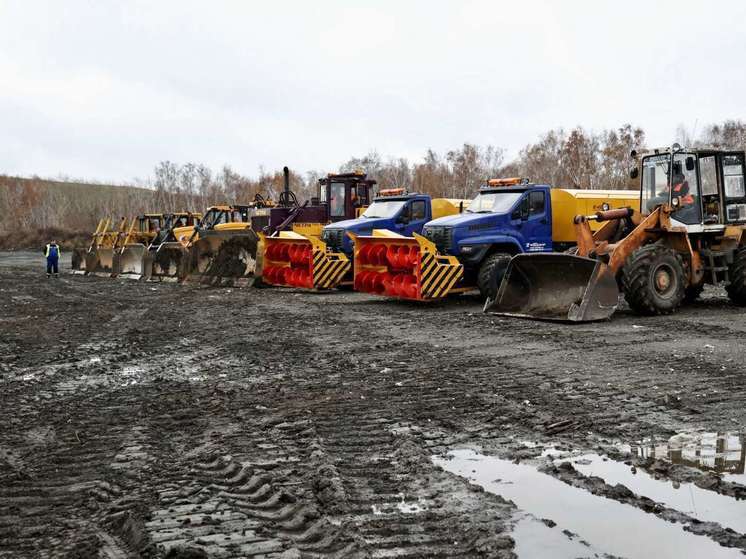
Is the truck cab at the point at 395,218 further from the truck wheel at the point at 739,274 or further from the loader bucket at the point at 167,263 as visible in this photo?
the truck wheel at the point at 739,274

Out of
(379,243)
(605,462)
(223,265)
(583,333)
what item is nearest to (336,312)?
(379,243)

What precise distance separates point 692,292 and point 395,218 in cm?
661

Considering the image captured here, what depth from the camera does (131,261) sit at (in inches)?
1001

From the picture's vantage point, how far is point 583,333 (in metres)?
10.7

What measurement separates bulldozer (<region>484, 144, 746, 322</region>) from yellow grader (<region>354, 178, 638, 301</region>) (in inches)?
56.5

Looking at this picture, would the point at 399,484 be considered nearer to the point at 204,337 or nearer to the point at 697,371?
the point at 697,371

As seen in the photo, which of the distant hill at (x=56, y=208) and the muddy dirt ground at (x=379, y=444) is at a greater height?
the distant hill at (x=56, y=208)

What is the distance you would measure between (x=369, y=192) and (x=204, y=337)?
36.5 ft

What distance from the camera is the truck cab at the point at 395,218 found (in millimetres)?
17875

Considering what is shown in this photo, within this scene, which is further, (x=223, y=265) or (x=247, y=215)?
(x=247, y=215)

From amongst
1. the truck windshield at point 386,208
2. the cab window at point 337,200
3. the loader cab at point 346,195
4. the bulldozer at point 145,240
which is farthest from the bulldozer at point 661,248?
the bulldozer at point 145,240

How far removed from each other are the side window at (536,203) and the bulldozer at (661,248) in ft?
7.05

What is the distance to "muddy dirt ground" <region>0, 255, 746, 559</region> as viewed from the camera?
396 cm

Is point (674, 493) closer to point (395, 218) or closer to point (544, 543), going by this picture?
point (544, 543)
